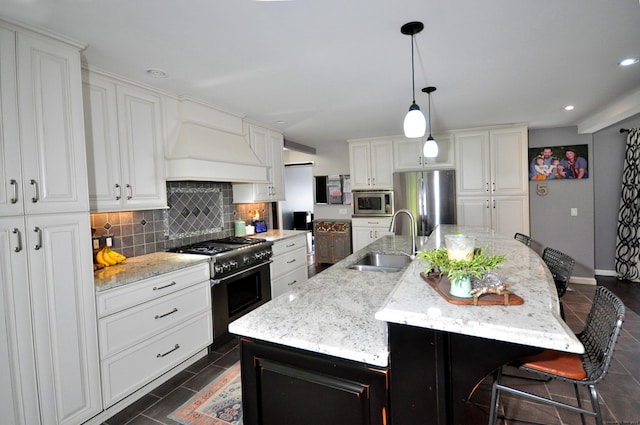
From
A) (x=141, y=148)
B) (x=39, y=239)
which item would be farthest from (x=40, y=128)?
(x=141, y=148)

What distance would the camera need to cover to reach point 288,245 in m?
3.93

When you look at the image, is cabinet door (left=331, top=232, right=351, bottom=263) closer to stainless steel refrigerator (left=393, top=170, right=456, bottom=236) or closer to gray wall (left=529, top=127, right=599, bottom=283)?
stainless steel refrigerator (left=393, top=170, right=456, bottom=236)

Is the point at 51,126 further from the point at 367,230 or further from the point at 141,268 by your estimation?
the point at 367,230

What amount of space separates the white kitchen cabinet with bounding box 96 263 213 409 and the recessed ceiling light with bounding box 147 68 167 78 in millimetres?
1476

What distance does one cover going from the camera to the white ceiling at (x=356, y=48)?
160cm

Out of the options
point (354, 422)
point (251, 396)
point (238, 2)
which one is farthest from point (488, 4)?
point (251, 396)

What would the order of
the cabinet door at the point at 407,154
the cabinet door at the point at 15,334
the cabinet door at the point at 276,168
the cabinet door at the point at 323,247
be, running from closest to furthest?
the cabinet door at the point at 15,334
the cabinet door at the point at 276,168
the cabinet door at the point at 407,154
the cabinet door at the point at 323,247

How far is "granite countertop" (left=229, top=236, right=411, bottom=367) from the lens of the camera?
1.06 meters

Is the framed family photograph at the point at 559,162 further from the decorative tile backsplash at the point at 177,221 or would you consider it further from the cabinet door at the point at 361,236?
the decorative tile backsplash at the point at 177,221

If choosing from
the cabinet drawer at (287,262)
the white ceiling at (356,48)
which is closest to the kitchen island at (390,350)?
the white ceiling at (356,48)

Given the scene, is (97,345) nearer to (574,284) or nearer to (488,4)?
(488,4)

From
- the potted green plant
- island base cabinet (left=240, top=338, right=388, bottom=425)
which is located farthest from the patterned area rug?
the potted green plant

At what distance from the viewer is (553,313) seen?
964 mm

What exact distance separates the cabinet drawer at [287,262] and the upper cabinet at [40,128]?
2.07m
